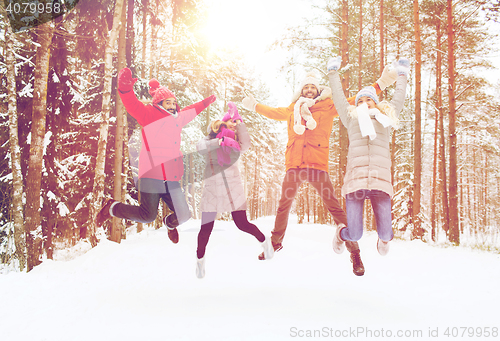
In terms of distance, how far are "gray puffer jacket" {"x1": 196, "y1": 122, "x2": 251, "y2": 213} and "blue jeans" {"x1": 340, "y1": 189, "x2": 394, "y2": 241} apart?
1.54 metres

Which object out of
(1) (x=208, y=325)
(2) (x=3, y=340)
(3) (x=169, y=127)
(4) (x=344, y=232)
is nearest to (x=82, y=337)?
(2) (x=3, y=340)

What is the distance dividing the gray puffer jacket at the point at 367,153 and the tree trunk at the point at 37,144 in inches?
250

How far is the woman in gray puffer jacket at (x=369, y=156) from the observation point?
12.3ft

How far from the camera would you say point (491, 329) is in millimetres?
2787

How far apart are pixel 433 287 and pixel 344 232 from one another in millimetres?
1333

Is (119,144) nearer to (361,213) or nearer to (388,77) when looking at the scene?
(361,213)

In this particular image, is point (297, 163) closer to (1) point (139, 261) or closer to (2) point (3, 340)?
(1) point (139, 261)

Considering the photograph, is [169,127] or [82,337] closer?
[82,337]

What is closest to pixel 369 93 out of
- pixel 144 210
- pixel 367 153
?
pixel 367 153

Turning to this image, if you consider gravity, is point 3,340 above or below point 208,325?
below

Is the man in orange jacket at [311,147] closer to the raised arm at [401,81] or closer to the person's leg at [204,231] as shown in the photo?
the raised arm at [401,81]

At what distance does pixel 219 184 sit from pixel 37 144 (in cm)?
482

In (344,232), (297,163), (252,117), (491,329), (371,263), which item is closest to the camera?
(491,329)

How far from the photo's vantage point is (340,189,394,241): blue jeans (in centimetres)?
374
